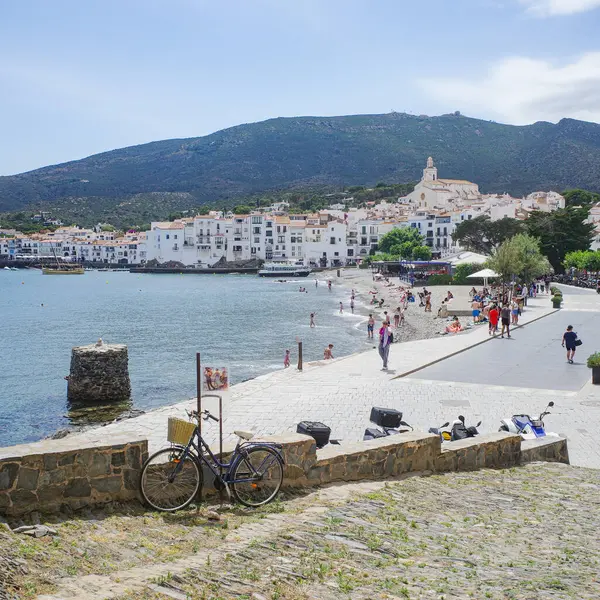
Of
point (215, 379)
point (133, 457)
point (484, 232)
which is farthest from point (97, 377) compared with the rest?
point (484, 232)

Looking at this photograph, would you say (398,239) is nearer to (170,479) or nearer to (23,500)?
(170,479)

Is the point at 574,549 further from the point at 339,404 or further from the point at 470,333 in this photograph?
the point at 470,333

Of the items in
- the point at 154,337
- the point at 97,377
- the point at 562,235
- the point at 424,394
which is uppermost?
the point at 562,235

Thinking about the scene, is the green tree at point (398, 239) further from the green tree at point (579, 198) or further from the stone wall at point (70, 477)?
the stone wall at point (70, 477)

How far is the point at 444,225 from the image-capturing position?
4437 inches

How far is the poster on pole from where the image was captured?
645 cm

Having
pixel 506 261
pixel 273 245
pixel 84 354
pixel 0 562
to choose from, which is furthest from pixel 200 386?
pixel 273 245

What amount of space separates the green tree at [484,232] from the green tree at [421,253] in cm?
1138

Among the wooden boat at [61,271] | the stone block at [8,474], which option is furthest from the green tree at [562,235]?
the wooden boat at [61,271]

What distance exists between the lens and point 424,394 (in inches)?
564

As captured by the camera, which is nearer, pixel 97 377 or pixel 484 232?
pixel 97 377

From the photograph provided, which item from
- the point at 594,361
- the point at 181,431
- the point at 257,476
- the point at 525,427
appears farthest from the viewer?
the point at 594,361

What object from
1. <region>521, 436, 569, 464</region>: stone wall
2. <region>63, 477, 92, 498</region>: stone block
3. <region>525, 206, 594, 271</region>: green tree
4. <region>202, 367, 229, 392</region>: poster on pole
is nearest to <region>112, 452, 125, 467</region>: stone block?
<region>63, 477, 92, 498</region>: stone block

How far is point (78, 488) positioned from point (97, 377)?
53.2 ft
